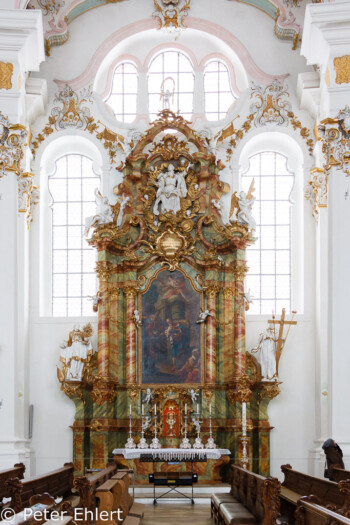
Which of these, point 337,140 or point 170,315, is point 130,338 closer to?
point 170,315

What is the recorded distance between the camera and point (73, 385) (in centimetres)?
1820

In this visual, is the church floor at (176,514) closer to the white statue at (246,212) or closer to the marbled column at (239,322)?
the marbled column at (239,322)

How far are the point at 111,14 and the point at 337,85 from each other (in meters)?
6.49

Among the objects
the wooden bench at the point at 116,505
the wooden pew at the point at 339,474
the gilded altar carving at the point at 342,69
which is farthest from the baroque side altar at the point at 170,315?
the wooden pew at the point at 339,474

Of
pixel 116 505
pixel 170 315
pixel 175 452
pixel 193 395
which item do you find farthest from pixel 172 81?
pixel 116 505

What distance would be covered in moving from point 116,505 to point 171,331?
7367 millimetres

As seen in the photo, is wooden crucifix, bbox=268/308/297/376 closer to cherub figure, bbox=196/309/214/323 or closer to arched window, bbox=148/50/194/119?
cherub figure, bbox=196/309/214/323

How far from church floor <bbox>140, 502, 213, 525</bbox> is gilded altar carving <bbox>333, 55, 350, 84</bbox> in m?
8.03

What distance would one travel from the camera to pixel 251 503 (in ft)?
38.9

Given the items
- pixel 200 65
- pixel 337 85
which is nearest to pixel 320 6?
pixel 337 85

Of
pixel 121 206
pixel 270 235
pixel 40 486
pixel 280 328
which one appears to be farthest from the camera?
pixel 270 235

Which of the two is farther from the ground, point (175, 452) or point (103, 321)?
point (103, 321)

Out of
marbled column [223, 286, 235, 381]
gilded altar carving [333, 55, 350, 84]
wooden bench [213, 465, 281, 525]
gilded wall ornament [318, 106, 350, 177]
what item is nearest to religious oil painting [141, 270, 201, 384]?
marbled column [223, 286, 235, 381]

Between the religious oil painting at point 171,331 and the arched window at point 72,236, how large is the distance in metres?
1.84
